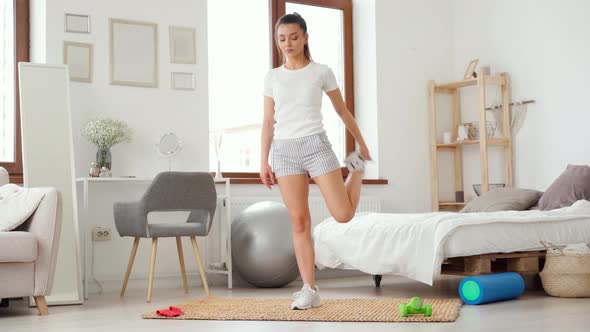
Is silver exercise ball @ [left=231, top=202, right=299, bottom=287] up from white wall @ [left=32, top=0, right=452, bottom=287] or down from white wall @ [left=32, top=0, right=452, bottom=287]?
down

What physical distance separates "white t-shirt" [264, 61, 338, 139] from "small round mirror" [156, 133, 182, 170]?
189cm

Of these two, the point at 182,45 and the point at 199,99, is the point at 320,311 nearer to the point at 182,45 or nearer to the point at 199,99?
the point at 199,99

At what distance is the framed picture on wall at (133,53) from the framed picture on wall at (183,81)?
14 cm

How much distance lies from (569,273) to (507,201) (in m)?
1.20

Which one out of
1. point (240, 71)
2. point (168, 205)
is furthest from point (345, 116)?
point (240, 71)

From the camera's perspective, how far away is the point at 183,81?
224 inches

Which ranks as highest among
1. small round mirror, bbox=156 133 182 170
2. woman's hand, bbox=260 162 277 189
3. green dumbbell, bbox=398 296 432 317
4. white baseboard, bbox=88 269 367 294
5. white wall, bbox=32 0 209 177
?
white wall, bbox=32 0 209 177

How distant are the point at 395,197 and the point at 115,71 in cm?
260

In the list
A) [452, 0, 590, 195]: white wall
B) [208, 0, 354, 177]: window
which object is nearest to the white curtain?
[208, 0, 354, 177]: window

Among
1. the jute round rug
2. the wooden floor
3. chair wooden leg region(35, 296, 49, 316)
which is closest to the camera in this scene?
the wooden floor

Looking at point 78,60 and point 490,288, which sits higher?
point 78,60

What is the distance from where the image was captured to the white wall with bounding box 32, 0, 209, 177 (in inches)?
207

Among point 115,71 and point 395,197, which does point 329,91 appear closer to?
point 115,71

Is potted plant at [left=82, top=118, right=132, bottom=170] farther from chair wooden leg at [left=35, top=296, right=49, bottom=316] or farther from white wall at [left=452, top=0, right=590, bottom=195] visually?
A: white wall at [left=452, top=0, right=590, bottom=195]
